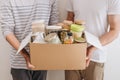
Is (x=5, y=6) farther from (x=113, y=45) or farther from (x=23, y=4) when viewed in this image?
(x=113, y=45)

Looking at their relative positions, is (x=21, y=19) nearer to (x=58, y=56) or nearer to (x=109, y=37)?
(x=58, y=56)

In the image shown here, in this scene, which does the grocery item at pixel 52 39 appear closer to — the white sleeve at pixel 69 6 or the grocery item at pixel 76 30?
the grocery item at pixel 76 30

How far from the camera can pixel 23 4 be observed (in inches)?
51.2

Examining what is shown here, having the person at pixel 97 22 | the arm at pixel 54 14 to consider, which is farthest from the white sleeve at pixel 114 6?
the arm at pixel 54 14

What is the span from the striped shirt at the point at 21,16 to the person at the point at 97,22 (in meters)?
0.18

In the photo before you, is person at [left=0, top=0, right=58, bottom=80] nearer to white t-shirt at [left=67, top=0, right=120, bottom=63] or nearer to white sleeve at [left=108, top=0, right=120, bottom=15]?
white t-shirt at [left=67, top=0, right=120, bottom=63]

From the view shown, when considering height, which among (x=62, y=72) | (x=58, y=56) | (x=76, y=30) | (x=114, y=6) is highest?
(x=114, y=6)

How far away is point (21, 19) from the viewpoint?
4.36ft

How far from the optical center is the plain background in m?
1.56

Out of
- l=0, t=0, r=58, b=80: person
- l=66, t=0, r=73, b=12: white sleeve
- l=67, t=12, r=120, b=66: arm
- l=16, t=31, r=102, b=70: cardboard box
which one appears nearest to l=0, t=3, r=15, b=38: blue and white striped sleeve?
l=0, t=0, r=58, b=80: person

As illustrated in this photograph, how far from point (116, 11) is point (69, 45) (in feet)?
1.20

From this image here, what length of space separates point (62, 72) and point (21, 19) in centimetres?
57

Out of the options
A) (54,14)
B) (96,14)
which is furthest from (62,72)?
(96,14)

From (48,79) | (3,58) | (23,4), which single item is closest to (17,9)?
(23,4)
